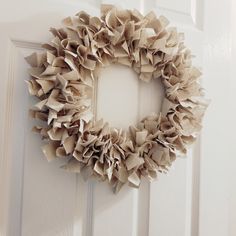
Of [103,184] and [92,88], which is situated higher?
[92,88]

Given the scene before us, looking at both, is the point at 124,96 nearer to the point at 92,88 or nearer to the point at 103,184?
the point at 92,88

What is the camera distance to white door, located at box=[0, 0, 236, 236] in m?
0.75

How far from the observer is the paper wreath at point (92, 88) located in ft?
2.38

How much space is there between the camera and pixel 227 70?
104cm

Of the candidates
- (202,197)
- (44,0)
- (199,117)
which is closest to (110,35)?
(44,0)

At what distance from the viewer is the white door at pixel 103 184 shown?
75 cm

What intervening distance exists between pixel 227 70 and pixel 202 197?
0.44 meters

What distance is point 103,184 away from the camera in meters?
0.83

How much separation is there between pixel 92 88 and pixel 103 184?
0.27 meters

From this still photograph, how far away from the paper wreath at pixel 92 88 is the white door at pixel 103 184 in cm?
5

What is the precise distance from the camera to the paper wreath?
73 cm

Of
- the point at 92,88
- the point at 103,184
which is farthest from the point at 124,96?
the point at 103,184

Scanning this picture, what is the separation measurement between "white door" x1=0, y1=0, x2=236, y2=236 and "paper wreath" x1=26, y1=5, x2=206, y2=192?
5cm

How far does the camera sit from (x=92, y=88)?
0.79m
